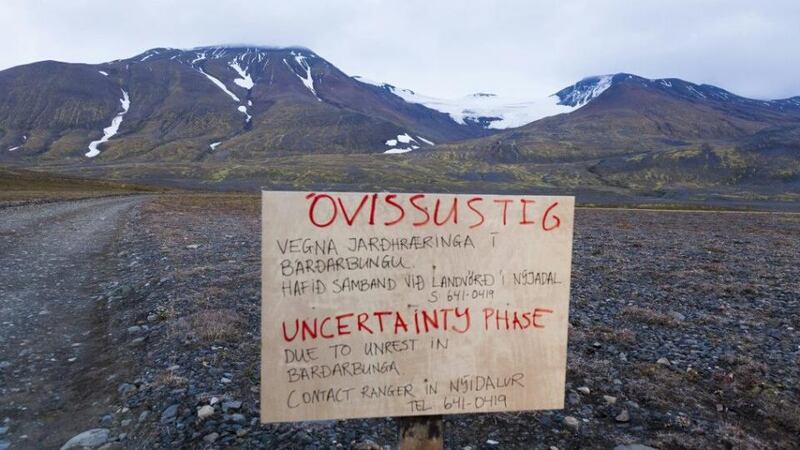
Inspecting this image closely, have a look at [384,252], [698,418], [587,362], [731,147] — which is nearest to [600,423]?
[698,418]

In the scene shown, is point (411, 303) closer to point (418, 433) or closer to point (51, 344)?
point (418, 433)

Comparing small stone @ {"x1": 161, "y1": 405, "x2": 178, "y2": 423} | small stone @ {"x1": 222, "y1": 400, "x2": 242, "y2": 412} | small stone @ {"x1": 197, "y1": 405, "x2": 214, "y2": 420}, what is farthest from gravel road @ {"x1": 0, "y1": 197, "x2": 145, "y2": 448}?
small stone @ {"x1": 222, "y1": 400, "x2": 242, "y2": 412}

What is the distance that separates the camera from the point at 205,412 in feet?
19.3

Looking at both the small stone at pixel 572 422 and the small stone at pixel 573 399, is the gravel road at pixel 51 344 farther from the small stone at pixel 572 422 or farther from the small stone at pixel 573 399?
the small stone at pixel 573 399

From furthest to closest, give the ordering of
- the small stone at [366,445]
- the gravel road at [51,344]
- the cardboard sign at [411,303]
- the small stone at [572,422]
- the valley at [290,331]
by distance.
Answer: the gravel road at [51,344], the small stone at [572,422], the valley at [290,331], the small stone at [366,445], the cardboard sign at [411,303]

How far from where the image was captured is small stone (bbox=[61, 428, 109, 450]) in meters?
5.52

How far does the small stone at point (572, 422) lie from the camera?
5989 millimetres

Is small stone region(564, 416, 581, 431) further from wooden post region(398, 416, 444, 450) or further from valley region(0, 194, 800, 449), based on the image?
wooden post region(398, 416, 444, 450)

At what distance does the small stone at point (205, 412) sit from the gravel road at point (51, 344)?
1.27 m

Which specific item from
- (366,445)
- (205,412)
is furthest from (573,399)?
(205,412)

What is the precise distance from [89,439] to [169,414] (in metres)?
0.81

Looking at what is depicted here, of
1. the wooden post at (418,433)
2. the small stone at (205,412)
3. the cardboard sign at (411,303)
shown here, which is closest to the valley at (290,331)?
the small stone at (205,412)

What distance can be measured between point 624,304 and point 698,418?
563cm

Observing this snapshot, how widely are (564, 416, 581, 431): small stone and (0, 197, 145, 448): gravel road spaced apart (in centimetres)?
549
